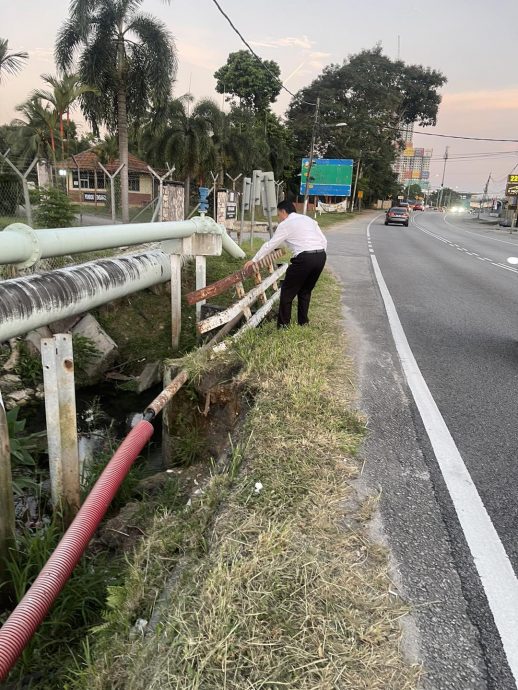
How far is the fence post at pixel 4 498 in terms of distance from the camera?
3.20 m

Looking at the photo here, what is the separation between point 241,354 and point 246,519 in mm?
2491

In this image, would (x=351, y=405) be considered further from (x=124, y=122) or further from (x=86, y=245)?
(x=124, y=122)

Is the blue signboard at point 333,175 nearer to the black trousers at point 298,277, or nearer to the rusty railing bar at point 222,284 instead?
the rusty railing bar at point 222,284

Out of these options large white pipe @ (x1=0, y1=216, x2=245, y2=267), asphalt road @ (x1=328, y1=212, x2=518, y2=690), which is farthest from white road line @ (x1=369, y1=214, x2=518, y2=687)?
large white pipe @ (x1=0, y1=216, x2=245, y2=267)

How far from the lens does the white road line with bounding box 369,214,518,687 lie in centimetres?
218

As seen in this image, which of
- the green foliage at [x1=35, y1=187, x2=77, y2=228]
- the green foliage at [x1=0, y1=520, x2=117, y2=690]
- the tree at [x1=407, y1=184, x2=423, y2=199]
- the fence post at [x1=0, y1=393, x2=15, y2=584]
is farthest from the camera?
the tree at [x1=407, y1=184, x2=423, y2=199]

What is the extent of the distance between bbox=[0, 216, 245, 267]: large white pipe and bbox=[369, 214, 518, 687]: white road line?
11.1 ft

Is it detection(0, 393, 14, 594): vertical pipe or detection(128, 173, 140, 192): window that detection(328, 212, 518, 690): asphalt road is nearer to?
detection(0, 393, 14, 594): vertical pipe

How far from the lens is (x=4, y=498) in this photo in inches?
128

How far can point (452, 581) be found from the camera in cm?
238

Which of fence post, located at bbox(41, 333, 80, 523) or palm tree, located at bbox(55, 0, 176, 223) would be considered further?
palm tree, located at bbox(55, 0, 176, 223)

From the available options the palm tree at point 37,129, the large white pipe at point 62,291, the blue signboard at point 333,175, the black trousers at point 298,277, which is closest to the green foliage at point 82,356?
the large white pipe at point 62,291

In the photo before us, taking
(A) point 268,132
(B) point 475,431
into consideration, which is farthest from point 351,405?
(A) point 268,132

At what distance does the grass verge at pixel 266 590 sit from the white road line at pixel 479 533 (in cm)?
47
